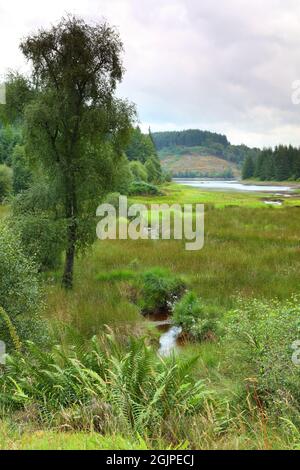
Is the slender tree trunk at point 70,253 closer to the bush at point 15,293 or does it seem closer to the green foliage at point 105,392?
the bush at point 15,293

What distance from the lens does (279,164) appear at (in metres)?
131

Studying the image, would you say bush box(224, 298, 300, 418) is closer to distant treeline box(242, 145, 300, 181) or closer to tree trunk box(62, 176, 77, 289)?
tree trunk box(62, 176, 77, 289)

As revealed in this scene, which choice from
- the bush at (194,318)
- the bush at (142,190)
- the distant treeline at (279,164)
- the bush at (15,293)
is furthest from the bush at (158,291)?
the distant treeline at (279,164)

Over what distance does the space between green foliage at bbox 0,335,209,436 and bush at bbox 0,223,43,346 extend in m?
1.32

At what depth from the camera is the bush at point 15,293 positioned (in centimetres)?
849

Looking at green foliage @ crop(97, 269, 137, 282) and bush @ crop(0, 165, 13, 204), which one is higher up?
bush @ crop(0, 165, 13, 204)

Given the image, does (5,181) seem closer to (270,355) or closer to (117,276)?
(117,276)

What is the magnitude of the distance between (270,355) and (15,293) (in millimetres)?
4797

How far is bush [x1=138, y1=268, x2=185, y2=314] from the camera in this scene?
15188 millimetres

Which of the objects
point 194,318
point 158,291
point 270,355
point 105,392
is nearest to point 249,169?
point 158,291

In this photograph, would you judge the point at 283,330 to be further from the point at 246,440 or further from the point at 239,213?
the point at 239,213

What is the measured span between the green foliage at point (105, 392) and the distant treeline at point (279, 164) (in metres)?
126

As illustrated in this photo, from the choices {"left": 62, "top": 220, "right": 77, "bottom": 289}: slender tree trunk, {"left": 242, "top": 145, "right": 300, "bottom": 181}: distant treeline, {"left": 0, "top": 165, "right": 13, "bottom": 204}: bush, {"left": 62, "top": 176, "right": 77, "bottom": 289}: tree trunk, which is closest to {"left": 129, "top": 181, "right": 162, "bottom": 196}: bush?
{"left": 0, "top": 165, "right": 13, "bottom": 204}: bush

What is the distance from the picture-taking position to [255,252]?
21.7 meters
